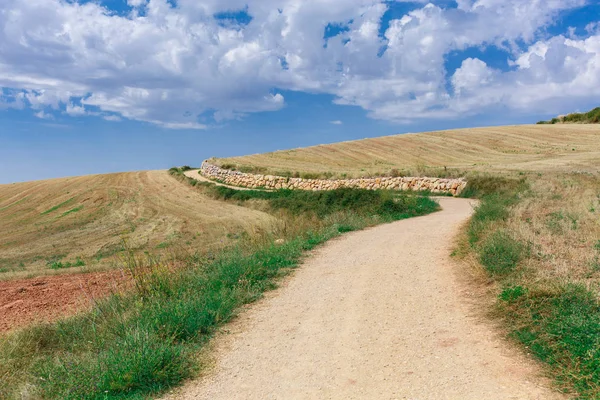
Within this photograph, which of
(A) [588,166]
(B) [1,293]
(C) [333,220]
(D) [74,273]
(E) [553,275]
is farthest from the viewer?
(A) [588,166]

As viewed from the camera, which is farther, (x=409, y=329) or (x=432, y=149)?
(x=432, y=149)

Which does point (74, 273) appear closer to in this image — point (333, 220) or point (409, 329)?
point (333, 220)

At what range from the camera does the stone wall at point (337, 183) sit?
1086 inches

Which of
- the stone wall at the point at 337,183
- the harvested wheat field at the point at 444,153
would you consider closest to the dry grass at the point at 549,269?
the stone wall at the point at 337,183

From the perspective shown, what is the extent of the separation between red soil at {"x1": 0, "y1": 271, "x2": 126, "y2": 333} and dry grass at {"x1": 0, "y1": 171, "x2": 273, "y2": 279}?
0.83 m

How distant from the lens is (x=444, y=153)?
41.3m

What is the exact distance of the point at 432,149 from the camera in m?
43.3

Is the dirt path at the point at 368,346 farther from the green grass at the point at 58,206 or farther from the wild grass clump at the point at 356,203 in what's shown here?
the green grass at the point at 58,206

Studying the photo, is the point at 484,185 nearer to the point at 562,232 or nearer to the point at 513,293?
the point at 562,232

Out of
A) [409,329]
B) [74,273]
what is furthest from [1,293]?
[409,329]

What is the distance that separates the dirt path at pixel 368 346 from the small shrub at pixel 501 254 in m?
0.63

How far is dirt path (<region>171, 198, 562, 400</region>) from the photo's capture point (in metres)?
4.93

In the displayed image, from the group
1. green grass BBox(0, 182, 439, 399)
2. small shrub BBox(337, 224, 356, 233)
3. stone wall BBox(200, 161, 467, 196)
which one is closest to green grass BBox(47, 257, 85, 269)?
green grass BBox(0, 182, 439, 399)

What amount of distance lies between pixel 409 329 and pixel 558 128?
54161mm
